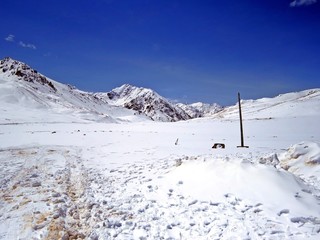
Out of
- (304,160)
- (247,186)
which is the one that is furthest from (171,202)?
(304,160)

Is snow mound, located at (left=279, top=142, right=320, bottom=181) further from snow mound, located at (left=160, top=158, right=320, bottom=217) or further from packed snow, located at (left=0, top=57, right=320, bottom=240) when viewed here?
snow mound, located at (left=160, top=158, right=320, bottom=217)

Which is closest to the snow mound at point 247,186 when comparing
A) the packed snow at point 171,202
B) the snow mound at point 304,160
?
the packed snow at point 171,202

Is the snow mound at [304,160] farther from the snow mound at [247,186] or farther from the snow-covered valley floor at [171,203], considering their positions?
the snow mound at [247,186]

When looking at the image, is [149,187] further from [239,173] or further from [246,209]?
[246,209]

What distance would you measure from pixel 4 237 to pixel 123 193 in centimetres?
485

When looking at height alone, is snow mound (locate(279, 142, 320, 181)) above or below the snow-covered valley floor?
above

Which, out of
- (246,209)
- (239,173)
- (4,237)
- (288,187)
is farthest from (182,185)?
(4,237)

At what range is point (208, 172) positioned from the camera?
1159cm

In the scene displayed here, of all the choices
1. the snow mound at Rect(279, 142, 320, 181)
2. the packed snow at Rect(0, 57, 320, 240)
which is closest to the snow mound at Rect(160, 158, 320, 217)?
the packed snow at Rect(0, 57, 320, 240)

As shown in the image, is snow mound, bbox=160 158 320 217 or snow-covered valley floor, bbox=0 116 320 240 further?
snow mound, bbox=160 158 320 217

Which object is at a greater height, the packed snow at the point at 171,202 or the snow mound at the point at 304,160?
the snow mound at the point at 304,160

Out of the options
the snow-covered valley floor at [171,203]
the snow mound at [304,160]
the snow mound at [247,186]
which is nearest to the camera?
the snow-covered valley floor at [171,203]

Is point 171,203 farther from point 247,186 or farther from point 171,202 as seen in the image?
point 247,186

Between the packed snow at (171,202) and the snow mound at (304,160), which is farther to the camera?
the snow mound at (304,160)
